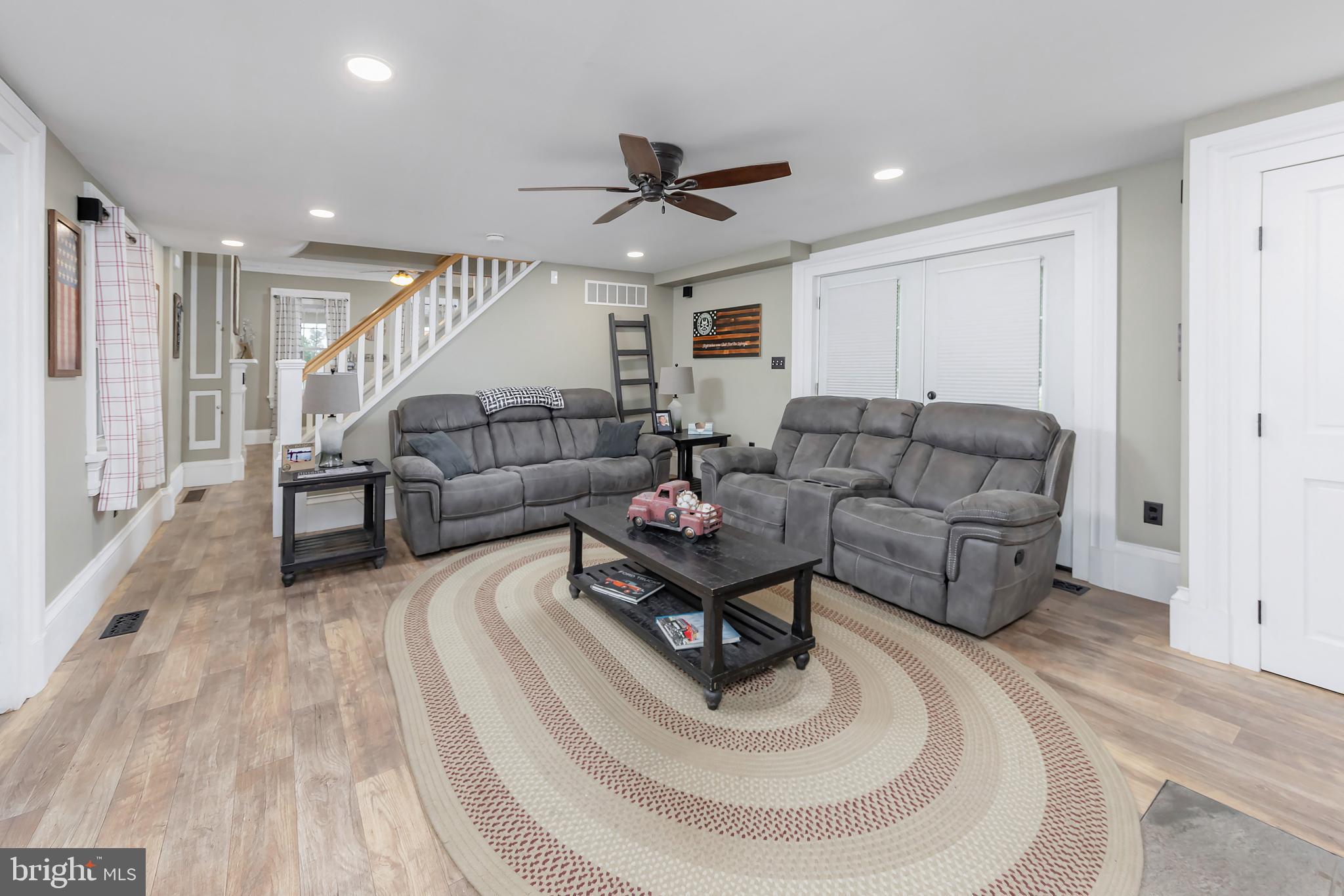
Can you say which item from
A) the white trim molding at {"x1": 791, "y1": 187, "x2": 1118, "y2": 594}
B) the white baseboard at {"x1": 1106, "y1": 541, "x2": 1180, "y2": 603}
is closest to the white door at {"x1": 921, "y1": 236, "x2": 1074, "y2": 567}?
the white trim molding at {"x1": 791, "y1": 187, "x2": 1118, "y2": 594}

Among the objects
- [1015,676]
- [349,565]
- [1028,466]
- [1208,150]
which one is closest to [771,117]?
[1208,150]

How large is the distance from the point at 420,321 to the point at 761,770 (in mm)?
4559

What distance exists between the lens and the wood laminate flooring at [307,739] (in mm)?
1479

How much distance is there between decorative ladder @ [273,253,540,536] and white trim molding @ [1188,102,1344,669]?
466 centimetres

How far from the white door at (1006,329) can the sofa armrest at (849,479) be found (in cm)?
94

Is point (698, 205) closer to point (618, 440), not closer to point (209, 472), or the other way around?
point (618, 440)

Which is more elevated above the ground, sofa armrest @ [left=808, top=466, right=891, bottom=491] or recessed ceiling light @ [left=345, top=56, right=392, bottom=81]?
recessed ceiling light @ [left=345, top=56, right=392, bottom=81]

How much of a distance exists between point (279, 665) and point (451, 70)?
2.38m

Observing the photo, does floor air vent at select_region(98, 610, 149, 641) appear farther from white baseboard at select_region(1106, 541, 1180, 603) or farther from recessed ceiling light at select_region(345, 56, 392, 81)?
white baseboard at select_region(1106, 541, 1180, 603)

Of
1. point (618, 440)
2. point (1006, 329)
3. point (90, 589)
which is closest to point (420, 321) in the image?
point (618, 440)

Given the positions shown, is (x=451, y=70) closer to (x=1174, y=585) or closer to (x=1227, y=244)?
(x=1227, y=244)

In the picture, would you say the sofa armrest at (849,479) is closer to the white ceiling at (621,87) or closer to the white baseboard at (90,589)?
the white ceiling at (621,87)

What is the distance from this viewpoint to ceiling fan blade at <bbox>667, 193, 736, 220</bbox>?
284 centimetres

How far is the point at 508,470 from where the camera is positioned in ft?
14.4
